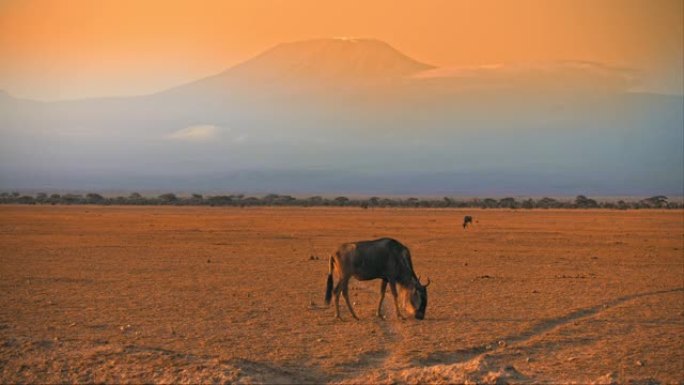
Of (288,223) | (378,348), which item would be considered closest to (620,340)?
(378,348)

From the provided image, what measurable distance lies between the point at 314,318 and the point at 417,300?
2134 mm

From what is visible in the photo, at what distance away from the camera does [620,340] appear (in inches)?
582

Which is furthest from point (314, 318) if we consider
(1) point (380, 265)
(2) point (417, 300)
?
(2) point (417, 300)

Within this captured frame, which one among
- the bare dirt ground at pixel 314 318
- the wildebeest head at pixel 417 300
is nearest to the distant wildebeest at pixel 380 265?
the wildebeest head at pixel 417 300

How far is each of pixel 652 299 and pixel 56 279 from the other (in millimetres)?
15582

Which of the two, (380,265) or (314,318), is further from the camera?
(314,318)

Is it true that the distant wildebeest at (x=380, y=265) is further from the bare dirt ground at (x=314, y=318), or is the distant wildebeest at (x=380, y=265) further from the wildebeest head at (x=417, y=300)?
the bare dirt ground at (x=314, y=318)

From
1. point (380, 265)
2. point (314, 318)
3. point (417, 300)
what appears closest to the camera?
point (417, 300)

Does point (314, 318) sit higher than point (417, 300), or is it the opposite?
point (417, 300)

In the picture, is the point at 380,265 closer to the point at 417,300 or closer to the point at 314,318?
the point at 417,300

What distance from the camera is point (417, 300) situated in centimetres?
1605

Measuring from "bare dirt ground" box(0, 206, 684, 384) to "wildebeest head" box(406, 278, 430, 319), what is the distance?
222 millimetres

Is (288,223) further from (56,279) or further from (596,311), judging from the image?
(596,311)

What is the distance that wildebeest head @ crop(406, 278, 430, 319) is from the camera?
1602cm
